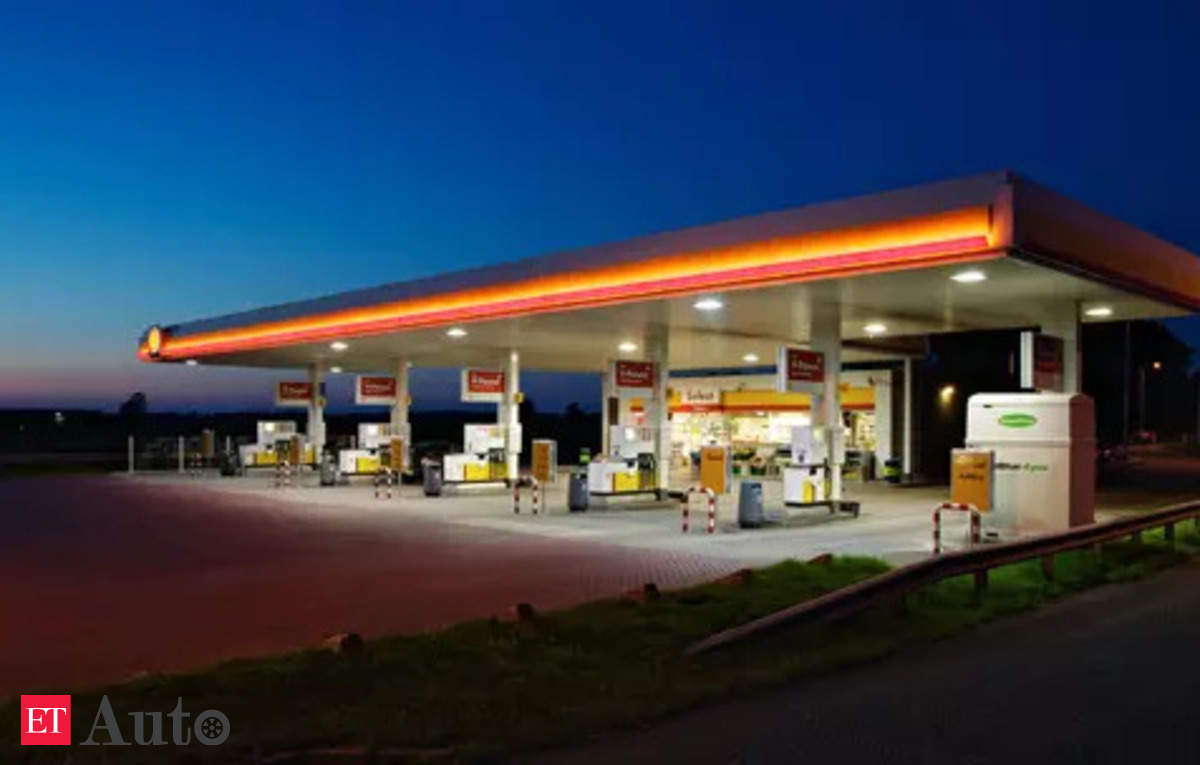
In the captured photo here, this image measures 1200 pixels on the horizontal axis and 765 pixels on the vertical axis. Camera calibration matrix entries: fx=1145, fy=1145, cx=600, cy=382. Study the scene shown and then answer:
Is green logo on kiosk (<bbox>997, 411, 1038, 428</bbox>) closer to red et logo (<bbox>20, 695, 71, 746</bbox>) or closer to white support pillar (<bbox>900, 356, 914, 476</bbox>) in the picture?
red et logo (<bbox>20, 695, 71, 746</bbox>)

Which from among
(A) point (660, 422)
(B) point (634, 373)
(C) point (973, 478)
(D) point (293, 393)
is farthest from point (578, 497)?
(D) point (293, 393)

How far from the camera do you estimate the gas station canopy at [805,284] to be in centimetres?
1502

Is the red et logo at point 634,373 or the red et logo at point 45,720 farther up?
the red et logo at point 634,373

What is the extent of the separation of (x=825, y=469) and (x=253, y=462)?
2364 cm

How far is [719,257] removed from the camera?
17812 mm

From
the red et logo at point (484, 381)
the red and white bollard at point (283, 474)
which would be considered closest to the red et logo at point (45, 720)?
the red et logo at point (484, 381)

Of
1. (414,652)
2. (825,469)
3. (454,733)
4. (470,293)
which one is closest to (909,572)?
(414,652)

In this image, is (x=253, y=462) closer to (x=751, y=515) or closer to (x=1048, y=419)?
(x=751, y=515)

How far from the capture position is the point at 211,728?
22.7 feet

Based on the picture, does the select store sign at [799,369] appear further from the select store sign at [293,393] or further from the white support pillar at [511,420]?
the select store sign at [293,393]

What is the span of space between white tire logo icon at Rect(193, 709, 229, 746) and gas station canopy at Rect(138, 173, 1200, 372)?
35.6ft

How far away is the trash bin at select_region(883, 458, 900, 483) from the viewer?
36219 mm

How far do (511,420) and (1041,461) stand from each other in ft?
54.7

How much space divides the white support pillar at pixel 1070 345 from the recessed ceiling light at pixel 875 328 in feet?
14.7
